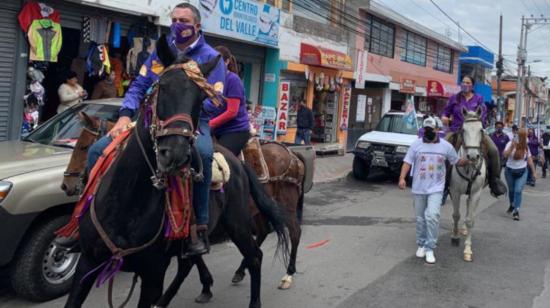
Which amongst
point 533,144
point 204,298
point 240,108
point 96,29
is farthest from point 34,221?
point 533,144

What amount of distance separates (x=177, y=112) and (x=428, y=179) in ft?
16.7

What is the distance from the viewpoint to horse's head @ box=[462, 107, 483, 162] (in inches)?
312

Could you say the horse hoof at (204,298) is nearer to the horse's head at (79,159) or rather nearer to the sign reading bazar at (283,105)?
the horse's head at (79,159)

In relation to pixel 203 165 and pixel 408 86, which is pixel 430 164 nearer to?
pixel 203 165

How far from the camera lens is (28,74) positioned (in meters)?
10.9

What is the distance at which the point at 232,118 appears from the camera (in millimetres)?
5359

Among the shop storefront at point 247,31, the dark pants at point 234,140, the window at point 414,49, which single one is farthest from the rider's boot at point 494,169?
the window at point 414,49

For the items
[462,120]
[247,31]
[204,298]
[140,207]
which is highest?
[247,31]

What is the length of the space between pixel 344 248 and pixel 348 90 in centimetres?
1502

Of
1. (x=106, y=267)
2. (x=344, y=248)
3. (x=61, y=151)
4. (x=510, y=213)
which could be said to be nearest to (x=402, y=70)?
(x=510, y=213)

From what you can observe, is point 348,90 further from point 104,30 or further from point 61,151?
point 61,151

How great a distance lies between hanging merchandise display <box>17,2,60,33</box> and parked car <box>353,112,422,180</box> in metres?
8.69

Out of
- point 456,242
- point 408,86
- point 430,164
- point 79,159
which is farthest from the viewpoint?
point 408,86

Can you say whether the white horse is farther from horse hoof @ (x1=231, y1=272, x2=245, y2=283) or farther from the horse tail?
the horse tail
